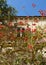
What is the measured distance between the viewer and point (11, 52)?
165 inches

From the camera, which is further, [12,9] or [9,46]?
[12,9]

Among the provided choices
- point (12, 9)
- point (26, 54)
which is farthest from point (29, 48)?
point (12, 9)

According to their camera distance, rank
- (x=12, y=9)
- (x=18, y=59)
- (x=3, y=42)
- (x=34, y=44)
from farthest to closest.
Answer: (x=12, y=9) → (x=3, y=42) → (x=34, y=44) → (x=18, y=59)

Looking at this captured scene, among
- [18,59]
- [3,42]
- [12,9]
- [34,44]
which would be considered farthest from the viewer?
[12,9]

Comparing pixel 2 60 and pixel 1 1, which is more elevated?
pixel 1 1

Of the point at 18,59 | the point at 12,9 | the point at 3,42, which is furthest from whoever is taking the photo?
the point at 12,9

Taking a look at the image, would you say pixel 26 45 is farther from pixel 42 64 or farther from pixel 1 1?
pixel 1 1

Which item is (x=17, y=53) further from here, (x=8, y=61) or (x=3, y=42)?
(x=3, y=42)

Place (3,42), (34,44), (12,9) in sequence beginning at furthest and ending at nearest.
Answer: (12,9) < (3,42) < (34,44)

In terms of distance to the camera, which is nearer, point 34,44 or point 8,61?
point 8,61

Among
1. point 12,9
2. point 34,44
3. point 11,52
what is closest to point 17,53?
point 11,52

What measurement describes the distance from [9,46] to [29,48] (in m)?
0.50

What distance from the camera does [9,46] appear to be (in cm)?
461

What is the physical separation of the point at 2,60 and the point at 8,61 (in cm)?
12
